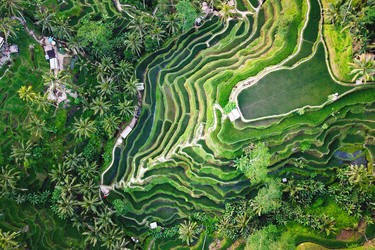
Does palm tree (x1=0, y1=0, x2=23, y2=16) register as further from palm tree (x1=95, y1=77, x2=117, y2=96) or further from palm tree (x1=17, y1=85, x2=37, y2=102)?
palm tree (x1=95, y1=77, x2=117, y2=96)

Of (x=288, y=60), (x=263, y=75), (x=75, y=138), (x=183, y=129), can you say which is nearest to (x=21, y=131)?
(x=75, y=138)

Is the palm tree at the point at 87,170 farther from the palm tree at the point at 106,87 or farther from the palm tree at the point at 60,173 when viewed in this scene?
the palm tree at the point at 106,87

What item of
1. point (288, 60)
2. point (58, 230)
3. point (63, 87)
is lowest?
point (58, 230)

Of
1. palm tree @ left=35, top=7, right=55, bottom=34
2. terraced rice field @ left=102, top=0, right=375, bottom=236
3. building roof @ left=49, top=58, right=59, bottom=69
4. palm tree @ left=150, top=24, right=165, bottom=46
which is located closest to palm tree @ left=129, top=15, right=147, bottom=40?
palm tree @ left=150, top=24, right=165, bottom=46

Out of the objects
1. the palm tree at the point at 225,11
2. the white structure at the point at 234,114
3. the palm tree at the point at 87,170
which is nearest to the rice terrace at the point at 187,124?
the white structure at the point at 234,114

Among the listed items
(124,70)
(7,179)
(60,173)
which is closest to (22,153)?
(7,179)

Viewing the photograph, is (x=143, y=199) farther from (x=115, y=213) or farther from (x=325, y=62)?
(x=325, y=62)

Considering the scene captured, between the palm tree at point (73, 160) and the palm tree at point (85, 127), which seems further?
the palm tree at point (73, 160)
